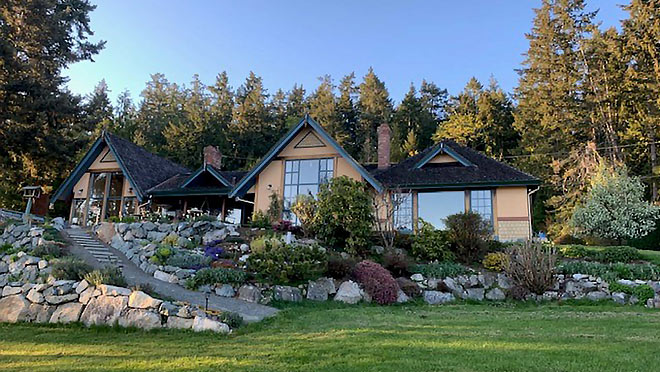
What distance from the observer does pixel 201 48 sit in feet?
57.5

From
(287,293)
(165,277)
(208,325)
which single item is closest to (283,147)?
(165,277)

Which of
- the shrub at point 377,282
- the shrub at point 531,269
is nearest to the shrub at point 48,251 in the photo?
the shrub at point 377,282

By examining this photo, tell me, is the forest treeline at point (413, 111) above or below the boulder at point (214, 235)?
above

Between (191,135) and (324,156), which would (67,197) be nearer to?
(324,156)

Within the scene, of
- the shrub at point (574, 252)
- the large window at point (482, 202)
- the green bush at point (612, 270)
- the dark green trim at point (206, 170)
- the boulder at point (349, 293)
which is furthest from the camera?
the dark green trim at point (206, 170)

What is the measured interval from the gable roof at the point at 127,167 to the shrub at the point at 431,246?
1254cm

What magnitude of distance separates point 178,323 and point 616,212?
744 inches

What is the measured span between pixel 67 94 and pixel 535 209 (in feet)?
98.4

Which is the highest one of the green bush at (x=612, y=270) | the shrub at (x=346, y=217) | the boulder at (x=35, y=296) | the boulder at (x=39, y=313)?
the shrub at (x=346, y=217)

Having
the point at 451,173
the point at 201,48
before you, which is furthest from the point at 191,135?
the point at 451,173

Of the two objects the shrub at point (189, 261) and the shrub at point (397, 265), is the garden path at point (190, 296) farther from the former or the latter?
the shrub at point (397, 265)

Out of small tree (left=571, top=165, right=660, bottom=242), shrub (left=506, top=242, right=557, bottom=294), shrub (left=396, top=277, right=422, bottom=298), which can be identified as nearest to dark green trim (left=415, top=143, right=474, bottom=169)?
small tree (left=571, top=165, right=660, bottom=242)

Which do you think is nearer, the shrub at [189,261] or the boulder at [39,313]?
the boulder at [39,313]

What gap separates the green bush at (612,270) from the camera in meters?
12.5
